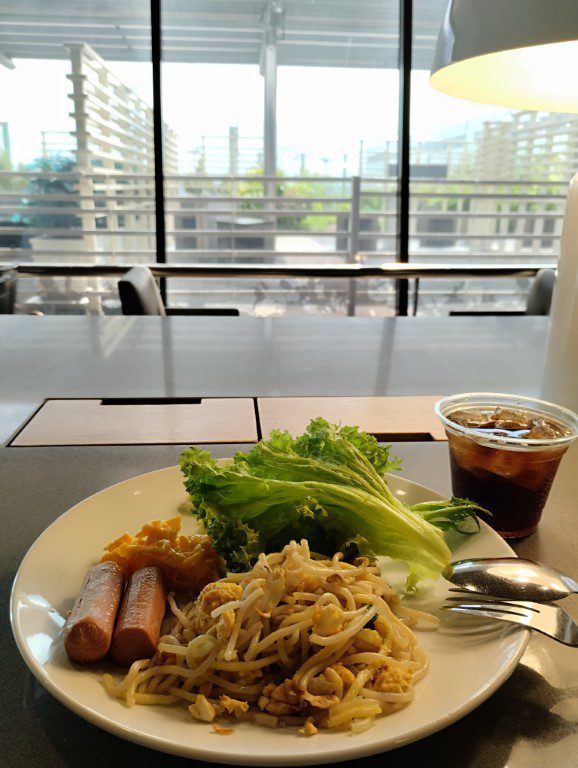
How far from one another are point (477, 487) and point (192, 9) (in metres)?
5.20

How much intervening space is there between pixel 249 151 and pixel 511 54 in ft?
15.0

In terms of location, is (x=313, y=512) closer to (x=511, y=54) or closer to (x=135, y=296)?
(x=511, y=54)

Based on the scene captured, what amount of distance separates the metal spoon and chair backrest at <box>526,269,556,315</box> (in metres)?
2.75

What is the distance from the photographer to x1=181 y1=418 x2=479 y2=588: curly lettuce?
2.39 ft

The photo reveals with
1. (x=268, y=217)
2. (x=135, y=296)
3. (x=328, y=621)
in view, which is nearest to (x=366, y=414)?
(x=328, y=621)

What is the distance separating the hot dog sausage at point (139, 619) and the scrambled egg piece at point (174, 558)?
0.03 m

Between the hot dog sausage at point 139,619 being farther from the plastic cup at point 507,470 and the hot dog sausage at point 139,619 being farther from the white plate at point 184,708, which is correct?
the plastic cup at point 507,470

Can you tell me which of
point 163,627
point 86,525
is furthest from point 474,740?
point 86,525

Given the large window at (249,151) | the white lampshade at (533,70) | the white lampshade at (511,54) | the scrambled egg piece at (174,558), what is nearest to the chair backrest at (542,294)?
the large window at (249,151)

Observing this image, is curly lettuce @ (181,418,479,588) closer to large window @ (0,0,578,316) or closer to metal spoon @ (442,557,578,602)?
metal spoon @ (442,557,578,602)

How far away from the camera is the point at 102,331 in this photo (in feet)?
6.80

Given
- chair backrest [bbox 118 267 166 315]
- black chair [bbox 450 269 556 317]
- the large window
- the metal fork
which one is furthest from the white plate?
the large window

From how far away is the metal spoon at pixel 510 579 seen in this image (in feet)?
2.13

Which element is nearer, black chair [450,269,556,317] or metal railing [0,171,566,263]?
black chair [450,269,556,317]
